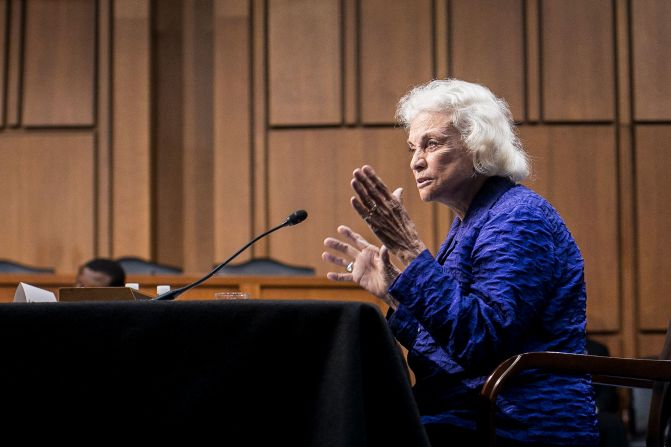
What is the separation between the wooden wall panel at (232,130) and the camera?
7207 millimetres

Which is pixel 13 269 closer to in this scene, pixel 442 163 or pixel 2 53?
pixel 2 53

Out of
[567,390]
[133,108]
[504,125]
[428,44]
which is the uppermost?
Result: [428,44]

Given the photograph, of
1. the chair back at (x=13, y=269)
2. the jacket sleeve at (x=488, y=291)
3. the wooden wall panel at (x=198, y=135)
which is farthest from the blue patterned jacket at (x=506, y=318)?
the wooden wall panel at (x=198, y=135)

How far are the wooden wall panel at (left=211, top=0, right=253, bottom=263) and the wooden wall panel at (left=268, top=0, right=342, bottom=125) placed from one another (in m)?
0.25

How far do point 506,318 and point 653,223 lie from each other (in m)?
5.46

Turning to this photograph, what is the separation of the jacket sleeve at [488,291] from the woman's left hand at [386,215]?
0.06m

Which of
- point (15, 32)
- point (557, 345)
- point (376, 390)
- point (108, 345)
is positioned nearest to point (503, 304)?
point (557, 345)

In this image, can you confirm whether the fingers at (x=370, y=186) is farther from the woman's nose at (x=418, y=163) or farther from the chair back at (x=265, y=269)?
the chair back at (x=265, y=269)

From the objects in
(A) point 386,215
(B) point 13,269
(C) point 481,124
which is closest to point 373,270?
(A) point 386,215

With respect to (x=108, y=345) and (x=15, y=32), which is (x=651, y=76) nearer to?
(x=15, y=32)

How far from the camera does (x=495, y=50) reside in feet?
23.5

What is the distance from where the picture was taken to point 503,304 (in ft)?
6.52

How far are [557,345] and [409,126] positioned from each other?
0.81 meters

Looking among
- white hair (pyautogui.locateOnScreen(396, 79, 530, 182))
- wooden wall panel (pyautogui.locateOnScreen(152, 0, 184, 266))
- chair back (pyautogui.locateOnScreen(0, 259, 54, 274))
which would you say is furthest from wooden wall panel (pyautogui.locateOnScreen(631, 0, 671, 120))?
white hair (pyautogui.locateOnScreen(396, 79, 530, 182))
